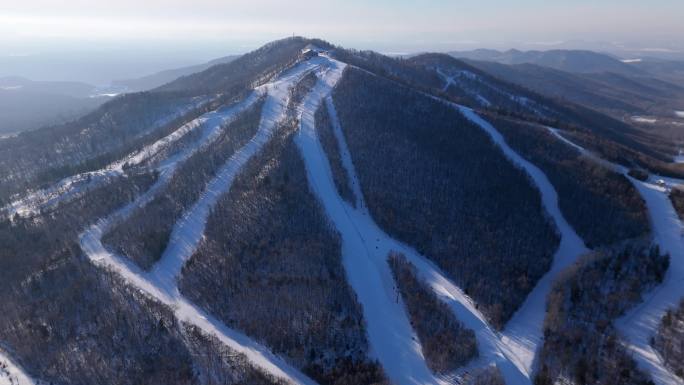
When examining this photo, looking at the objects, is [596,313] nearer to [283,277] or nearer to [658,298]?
[658,298]

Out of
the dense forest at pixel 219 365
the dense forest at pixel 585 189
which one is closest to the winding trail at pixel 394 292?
the dense forest at pixel 585 189

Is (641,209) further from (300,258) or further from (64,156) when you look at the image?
(64,156)

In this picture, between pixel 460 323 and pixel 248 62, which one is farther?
pixel 248 62

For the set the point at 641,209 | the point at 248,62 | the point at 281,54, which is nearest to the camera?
the point at 641,209

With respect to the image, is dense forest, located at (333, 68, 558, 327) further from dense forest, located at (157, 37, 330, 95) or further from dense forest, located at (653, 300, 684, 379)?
dense forest, located at (157, 37, 330, 95)

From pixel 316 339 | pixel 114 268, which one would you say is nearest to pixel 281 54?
pixel 114 268

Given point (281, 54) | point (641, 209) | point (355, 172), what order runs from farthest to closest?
point (281, 54)
point (355, 172)
point (641, 209)

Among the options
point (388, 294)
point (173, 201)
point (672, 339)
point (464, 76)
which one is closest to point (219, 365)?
point (388, 294)
